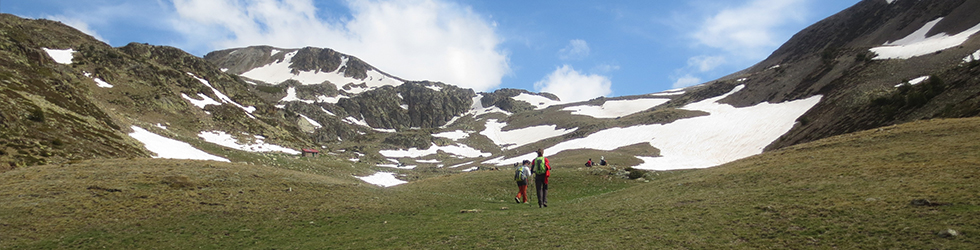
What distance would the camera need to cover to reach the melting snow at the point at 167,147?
42500mm

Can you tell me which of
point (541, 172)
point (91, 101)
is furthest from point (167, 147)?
point (541, 172)

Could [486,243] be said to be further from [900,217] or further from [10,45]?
[10,45]

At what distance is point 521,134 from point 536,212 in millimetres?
154481

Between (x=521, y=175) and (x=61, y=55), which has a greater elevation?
(x=61, y=55)

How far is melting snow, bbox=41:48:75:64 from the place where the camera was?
7114 cm

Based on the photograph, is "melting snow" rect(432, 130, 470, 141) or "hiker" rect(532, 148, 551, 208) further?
"melting snow" rect(432, 130, 470, 141)

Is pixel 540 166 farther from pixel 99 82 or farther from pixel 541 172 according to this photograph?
pixel 99 82

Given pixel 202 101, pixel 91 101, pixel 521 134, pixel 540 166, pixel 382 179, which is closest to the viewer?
pixel 540 166

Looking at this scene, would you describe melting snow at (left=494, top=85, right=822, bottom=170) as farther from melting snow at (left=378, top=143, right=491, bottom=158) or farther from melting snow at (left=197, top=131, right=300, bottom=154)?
melting snow at (left=197, top=131, right=300, bottom=154)

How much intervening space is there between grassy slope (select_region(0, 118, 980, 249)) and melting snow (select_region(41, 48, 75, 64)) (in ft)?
224

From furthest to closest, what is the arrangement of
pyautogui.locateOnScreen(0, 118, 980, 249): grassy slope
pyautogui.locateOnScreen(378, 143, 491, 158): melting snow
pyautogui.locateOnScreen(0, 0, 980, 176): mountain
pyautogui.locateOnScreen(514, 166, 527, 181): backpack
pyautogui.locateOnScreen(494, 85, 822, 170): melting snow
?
pyautogui.locateOnScreen(378, 143, 491, 158): melting snow < pyautogui.locateOnScreen(494, 85, 822, 170): melting snow < pyautogui.locateOnScreen(0, 0, 980, 176): mountain < pyautogui.locateOnScreen(514, 166, 527, 181): backpack < pyautogui.locateOnScreen(0, 118, 980, 249): grassy slope

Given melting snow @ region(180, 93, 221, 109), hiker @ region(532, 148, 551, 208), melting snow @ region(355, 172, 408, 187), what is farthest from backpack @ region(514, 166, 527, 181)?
melting snow @ region(180, 93, 221, 109)

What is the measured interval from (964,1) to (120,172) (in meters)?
163

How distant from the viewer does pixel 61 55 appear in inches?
2926
